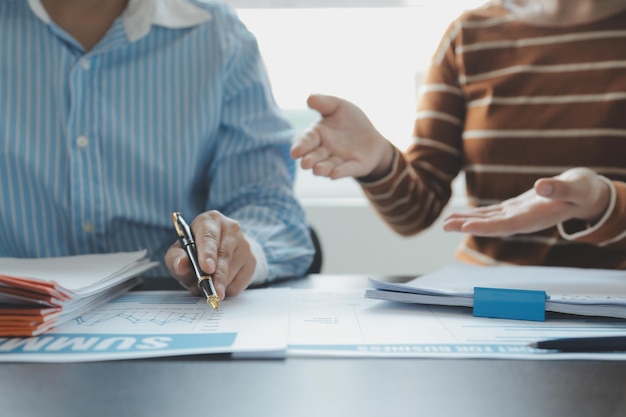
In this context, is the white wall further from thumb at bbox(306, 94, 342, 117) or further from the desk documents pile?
the desk documents pile

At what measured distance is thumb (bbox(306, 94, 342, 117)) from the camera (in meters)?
0.85

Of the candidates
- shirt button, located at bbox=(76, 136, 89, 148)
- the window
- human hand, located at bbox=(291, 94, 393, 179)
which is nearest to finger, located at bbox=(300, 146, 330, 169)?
human hand, located at bbox=(291, 94, 393, 179)

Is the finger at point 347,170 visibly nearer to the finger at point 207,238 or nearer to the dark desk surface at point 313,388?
the finger at point 207,238

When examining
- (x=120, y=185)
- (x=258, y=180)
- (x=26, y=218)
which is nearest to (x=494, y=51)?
(x=258, y=180)

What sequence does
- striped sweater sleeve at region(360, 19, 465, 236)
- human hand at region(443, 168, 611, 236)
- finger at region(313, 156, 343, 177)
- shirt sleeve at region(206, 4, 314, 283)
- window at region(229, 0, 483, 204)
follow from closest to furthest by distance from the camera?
1. human hand at region(443, 168, 611, 236)
2. finger at region(313, 156, 343, 177)
3. shirt sleeve at region(206, 4, 314, 283)
4. striped sweater sleeve at region(360, 19, 465, 236)
5. window at region(229, 0, 483, 204)

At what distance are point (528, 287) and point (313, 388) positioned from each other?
338 millimetres

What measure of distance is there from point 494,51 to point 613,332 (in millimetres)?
671

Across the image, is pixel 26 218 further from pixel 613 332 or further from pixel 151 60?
pixel 613 332

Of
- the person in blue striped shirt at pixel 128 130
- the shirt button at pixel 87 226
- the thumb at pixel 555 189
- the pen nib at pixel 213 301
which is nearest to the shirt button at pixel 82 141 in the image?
the person in blue striped shirt at pixel 128 130

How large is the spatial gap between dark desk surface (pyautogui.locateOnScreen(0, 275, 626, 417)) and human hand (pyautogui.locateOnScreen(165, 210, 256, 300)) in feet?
0.57

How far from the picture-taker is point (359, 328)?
55 centimetres

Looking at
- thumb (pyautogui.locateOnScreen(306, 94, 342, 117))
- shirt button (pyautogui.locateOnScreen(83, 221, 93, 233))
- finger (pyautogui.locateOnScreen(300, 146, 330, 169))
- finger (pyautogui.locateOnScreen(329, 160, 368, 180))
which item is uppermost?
thumb (pyautogui.locateOnScreen(306, 94, 342, 117))

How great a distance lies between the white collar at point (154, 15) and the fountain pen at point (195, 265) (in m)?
0.41

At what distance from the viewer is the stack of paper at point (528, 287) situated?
1.92ft
